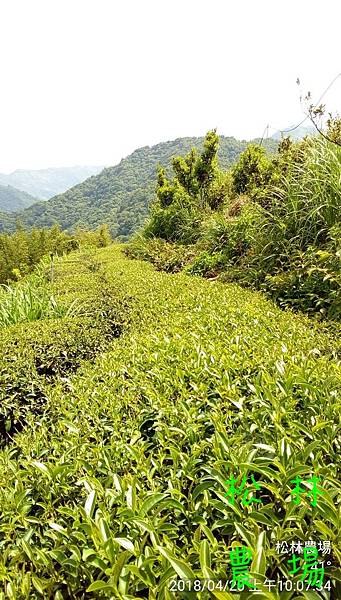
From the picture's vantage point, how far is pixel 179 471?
1394 millimetres

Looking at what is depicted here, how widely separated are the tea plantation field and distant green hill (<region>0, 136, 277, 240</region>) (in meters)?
46.3

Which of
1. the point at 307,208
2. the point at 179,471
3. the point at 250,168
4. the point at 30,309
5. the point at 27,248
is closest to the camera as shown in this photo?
the point at 179,471

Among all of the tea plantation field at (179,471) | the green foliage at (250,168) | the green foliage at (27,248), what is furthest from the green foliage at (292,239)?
the green foliage at (27,248)

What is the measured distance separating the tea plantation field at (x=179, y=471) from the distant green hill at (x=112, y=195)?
46275 mm

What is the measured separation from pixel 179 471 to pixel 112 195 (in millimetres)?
68869

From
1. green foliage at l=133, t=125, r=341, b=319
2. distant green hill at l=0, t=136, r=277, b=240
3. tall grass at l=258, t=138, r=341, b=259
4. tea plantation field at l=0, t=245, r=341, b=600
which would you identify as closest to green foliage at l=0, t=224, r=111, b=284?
green foliage at l=133, t=125, r=341, b=319

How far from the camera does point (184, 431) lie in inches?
62.7

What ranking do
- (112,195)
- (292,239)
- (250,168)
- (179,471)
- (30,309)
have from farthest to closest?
(112,195) → (250,168) → (30,309) → (292,239) → (179,471)

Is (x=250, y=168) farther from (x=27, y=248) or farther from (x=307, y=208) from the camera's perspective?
(x=27, y=248)

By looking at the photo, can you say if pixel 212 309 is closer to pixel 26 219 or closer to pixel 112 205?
pixel 112 205

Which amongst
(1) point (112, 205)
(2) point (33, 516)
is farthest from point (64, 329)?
(1) point (112, 205)

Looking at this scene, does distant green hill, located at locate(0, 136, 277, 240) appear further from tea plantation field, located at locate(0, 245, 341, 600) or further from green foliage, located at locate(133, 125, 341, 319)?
tea plantation field, located at locate(0, 245, 341, 600)

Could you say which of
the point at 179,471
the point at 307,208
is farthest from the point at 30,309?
the point at 179,471

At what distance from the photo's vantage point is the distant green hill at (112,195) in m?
54.5
